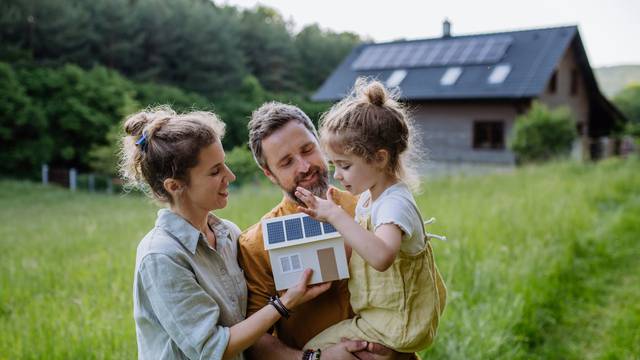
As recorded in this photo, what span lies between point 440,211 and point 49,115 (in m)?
14.2

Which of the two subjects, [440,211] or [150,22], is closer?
[440,211]

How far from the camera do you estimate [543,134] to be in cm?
1675

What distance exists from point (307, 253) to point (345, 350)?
34 cm

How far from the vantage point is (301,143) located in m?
2.03

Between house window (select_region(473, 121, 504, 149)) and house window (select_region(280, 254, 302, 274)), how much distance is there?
19244 millimetres

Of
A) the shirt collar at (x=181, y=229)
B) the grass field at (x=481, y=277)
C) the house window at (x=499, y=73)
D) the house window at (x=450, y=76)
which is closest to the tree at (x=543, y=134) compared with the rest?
the house window at (x=499, y=73)

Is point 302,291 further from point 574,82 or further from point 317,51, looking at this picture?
point 317,51

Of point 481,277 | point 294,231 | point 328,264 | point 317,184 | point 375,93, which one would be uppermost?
point 375,93

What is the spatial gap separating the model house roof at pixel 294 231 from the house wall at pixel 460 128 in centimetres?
1841

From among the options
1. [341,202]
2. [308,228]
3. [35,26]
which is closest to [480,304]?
[341,202]

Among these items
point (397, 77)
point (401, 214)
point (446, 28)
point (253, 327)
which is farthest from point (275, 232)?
point (446, 28)

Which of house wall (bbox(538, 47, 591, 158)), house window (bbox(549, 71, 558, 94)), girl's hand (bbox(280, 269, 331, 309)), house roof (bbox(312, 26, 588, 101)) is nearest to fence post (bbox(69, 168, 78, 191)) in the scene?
house roof (bbox(312, 26, 588, 101))

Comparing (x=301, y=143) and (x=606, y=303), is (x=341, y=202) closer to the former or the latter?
(x=301, y=143)

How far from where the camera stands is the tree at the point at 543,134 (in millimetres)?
16625
